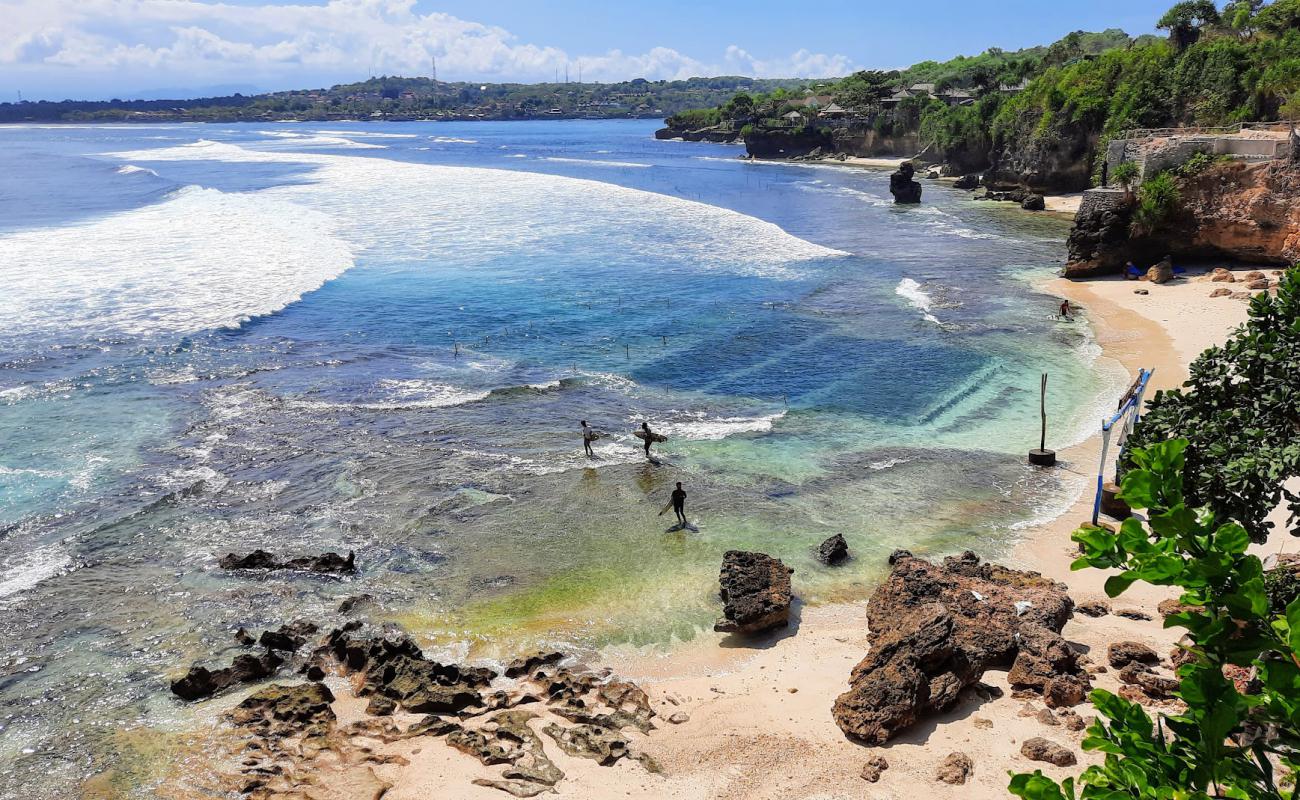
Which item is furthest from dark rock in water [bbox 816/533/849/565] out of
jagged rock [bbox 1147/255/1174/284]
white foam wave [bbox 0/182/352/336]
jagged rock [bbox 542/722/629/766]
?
jagged rock [bbox 1147/255/1174/284]

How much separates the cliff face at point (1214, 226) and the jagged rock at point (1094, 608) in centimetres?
2596

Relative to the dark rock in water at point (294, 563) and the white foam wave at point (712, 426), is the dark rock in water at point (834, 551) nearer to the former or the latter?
the white foam wave at point (712, 426)

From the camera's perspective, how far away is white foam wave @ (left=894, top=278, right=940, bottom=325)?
1384 inches

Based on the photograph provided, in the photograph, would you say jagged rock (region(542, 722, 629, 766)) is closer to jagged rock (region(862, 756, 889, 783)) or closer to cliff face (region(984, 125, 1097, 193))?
jagged rock (region(862, 756, 889, 783))

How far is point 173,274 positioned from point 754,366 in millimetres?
28443

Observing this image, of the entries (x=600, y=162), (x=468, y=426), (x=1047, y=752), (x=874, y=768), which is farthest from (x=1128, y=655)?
(x=600, y=162)

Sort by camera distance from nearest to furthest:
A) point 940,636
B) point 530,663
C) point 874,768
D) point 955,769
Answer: point 955,769
point 874,768
point 940,636
point 530,663

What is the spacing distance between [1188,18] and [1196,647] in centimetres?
7729

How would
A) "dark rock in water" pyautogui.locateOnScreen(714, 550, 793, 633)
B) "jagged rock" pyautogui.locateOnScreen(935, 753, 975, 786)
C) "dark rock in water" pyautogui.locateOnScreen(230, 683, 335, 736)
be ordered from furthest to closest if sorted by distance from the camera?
"dark rock in water" pyautogui.locateOnScreen(714, 550, 793, 633) → "dark rock in water" pyautogui.locateOnScreen(230, 683, 335, 736) → "jagged rock" pyautogui.locateOnScreen(935, 753, 975, 786)

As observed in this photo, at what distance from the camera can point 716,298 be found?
3816 cm

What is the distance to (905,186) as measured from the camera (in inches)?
2655

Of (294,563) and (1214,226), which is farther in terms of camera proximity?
(1214,226)

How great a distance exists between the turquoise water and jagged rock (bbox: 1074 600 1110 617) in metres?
2.88

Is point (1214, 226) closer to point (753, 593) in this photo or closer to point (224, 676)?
point (753, 593)
